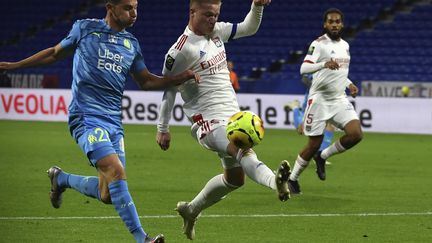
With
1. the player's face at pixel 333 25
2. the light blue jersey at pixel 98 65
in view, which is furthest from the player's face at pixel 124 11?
the player's face at pixel 333 25

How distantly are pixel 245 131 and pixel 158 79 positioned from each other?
85cm

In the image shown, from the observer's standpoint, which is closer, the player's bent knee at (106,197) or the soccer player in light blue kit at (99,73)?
the soccer player in light blue kit at (99,73)

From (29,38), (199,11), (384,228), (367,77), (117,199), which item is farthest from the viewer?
(29,38)

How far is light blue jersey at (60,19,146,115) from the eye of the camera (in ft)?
25.4

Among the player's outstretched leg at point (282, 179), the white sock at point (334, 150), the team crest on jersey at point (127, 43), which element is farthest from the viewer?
the white sock at point (334, 150)

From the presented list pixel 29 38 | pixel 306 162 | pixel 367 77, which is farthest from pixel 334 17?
pixel 29 38

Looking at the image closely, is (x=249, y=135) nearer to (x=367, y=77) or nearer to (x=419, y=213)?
(x=419, y=213)

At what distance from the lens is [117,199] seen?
7.37 m

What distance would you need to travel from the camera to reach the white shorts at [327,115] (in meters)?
12.5

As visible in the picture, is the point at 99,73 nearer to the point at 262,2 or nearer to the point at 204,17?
the point at 204,17

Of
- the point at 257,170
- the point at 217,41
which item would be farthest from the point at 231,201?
the point at 257,170

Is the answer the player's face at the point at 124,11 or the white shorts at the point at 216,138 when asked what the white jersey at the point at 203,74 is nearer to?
the white shorts at the point at 216,138

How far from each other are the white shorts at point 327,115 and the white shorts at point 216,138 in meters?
3.90

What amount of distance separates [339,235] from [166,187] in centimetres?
451
